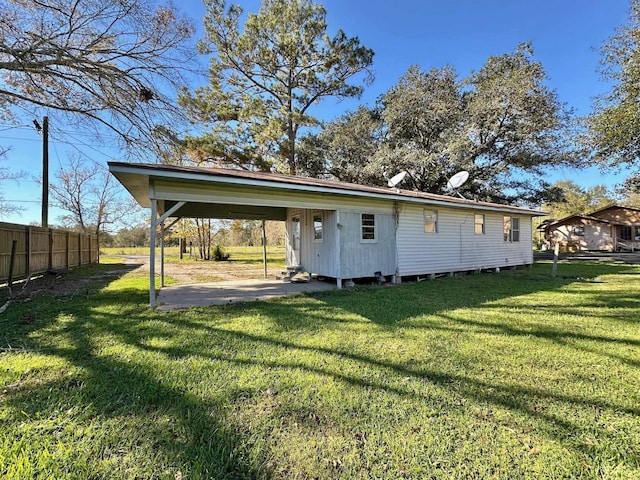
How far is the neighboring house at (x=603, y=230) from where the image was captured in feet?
85.4

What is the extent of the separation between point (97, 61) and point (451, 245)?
11925mm

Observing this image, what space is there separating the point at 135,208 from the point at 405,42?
82.5 ft

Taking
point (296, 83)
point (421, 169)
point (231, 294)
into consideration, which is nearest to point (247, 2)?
point (296, 83)

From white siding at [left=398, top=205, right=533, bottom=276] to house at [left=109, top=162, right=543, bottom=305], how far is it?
0.03 metres

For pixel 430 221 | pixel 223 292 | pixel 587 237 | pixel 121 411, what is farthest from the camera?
pixel 587 237

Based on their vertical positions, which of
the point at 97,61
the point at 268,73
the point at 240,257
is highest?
the point at 268,73

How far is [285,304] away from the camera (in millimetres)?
6230

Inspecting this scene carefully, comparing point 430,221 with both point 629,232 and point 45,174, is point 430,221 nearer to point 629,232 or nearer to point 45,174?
point 45,174

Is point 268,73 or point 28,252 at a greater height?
point 268,73

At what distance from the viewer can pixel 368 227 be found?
348 inches

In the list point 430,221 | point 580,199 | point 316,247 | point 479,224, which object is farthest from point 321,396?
point 580,199

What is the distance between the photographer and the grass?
1.88m

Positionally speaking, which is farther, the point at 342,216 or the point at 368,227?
the point at 368,227

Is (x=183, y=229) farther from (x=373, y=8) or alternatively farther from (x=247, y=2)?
(x=373, y=8)
